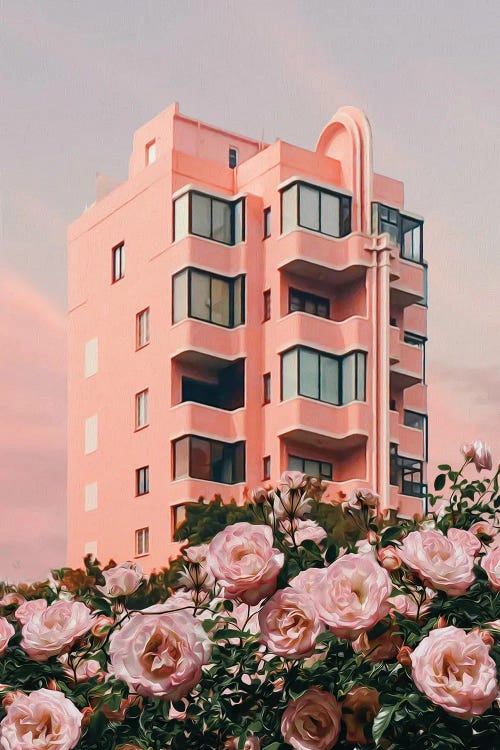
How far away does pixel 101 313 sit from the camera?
42656 mm

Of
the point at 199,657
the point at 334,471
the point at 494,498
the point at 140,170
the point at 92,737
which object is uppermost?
the point at 140,170

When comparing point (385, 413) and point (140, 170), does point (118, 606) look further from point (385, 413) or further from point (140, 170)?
point (140, 170)

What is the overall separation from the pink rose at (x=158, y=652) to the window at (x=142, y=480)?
3440 centimetres

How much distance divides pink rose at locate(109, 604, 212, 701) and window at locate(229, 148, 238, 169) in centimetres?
3924

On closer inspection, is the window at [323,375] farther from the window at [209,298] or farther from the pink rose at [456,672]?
the pink rose at [456,672]

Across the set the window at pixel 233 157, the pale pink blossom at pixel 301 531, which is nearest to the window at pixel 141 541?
the window at pixel 233 157

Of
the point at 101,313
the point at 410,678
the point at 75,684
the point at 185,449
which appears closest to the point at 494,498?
the point at 410,678

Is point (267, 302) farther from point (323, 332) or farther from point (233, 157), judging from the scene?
point (233, 157)

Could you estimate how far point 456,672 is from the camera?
364 centimetres

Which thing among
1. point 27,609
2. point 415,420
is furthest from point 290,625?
point 415,420

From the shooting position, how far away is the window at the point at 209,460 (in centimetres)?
3650

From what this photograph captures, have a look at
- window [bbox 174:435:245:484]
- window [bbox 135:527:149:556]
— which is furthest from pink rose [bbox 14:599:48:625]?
window [bbox 135:527:149:556]

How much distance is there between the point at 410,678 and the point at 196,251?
113 feet

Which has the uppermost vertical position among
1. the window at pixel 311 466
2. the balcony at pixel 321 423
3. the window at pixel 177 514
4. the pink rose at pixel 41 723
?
the balcony at pixel 321 423
